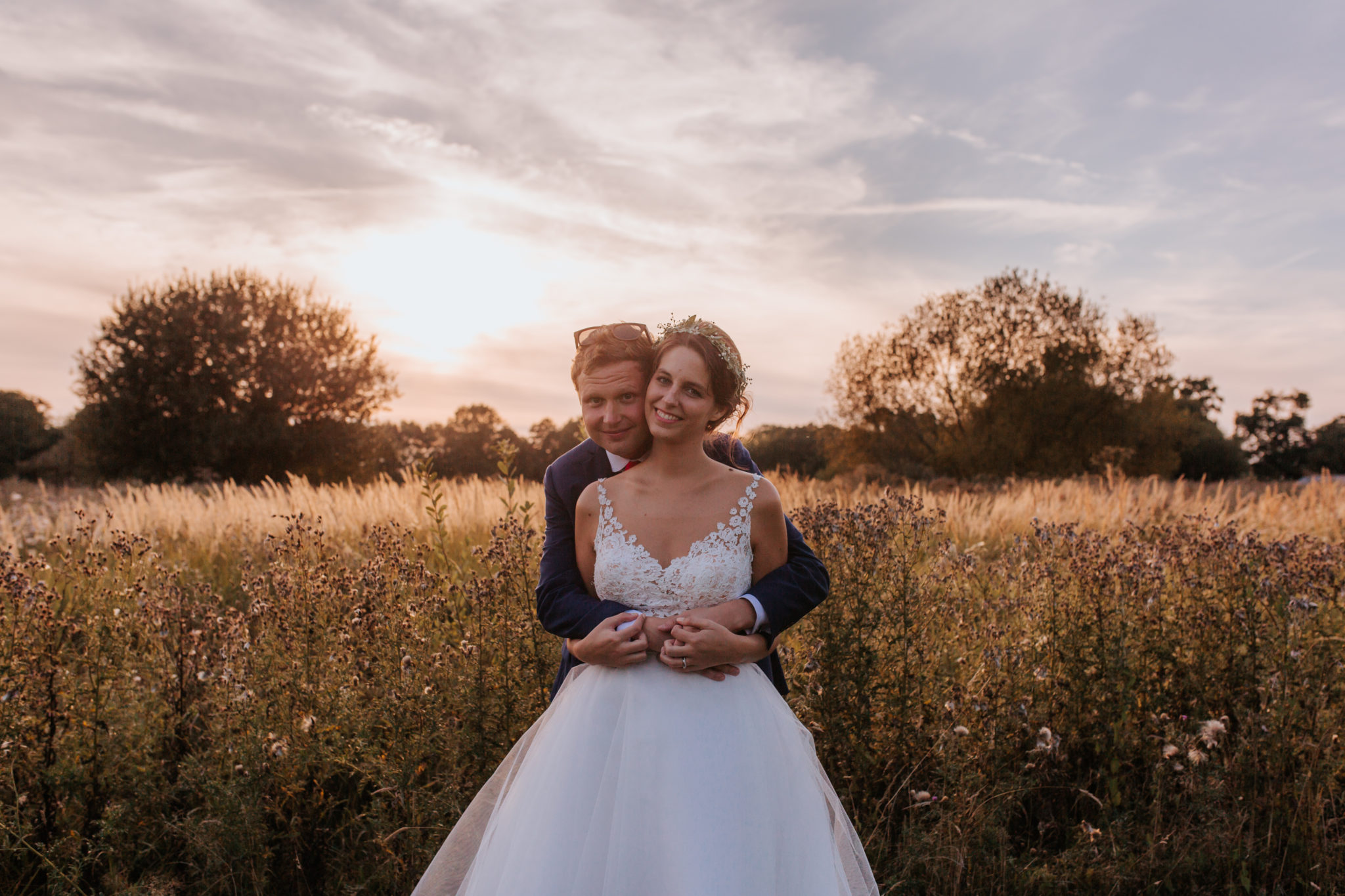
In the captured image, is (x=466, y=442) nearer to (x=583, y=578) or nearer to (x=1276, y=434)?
(x=583, y=578)

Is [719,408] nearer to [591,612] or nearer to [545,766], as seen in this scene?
[591,612]

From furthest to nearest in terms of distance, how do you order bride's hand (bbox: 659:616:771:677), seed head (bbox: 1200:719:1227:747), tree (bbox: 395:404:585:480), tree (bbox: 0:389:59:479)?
tree (bbox: 0:389:59:479) < tree (bbox: 395:404:585:480) < seed head (bbox: 1200:719:1227:747) < bride's hand (bbox: 659:616:771:677)

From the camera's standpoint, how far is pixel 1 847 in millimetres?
3311

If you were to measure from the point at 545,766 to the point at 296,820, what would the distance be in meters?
2.01

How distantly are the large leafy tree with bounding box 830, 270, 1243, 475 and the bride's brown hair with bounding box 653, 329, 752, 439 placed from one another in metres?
27.2

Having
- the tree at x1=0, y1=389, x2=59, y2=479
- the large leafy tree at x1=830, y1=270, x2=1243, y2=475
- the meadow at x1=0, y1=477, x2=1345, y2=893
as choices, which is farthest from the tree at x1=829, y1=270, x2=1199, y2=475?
the tree at x1=0, y1=389, x2=59, y2=479

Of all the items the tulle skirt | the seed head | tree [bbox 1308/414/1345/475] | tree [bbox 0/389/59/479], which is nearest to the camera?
the tulle skirt

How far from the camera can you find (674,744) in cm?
231

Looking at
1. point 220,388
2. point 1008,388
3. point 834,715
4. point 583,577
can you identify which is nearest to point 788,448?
point 1008,388

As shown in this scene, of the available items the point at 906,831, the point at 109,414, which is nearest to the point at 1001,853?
the point at 906,831

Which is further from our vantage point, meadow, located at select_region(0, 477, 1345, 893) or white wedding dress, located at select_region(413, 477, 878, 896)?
meadow, located at select_region(0, 477, 1345, 893)

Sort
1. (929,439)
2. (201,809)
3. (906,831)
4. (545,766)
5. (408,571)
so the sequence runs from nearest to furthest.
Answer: (545,766), (906,831), (201,809), (408,571), (929,439)

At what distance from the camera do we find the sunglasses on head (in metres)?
2.68

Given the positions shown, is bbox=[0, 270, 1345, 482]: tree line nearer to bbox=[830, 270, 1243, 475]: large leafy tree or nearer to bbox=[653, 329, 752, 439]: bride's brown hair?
bbox=[830, 270, 1243, 475]: large leafy tree
